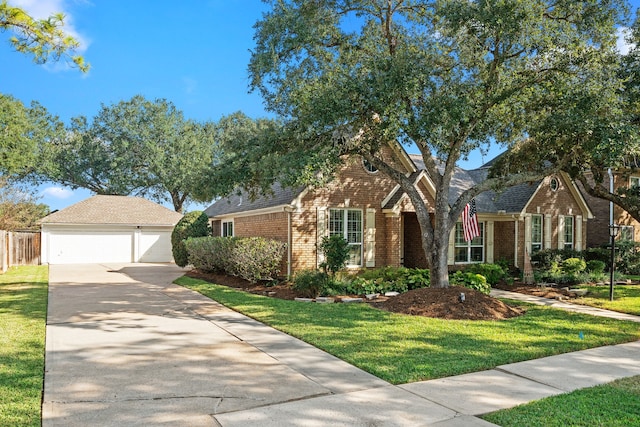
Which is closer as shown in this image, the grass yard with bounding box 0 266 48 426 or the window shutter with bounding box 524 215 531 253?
the grass yard with bounding box 0 266 48 426

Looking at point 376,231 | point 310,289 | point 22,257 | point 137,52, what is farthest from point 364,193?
point 22,257

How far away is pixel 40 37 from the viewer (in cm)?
812

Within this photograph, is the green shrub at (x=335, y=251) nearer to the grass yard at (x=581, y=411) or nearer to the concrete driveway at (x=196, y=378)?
the concrete driveway at (x=196, y=378)

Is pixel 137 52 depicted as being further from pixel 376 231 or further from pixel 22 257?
pixel 22 257

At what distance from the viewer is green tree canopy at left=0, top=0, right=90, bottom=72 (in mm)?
7863

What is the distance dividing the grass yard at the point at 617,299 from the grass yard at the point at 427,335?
6.32 feet

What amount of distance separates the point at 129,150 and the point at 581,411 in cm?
3816

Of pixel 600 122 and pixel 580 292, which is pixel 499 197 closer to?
pixel 580 292

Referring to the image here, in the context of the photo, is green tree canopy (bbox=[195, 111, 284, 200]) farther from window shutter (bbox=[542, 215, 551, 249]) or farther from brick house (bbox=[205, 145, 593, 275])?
window shutter (bbox=[542, 215, 551, 249])

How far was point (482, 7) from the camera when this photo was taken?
9.71 meters

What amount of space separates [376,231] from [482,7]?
343 inches

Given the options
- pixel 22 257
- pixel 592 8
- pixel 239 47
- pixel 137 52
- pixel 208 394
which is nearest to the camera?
pixel 208 394

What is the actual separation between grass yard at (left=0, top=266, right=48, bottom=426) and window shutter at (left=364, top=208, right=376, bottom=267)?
9951 mm

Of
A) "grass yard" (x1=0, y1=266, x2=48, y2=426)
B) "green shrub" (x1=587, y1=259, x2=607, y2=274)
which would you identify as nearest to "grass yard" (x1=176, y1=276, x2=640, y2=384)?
"grass yard" (x1=0, y1=266, x2=48, y2=426)
